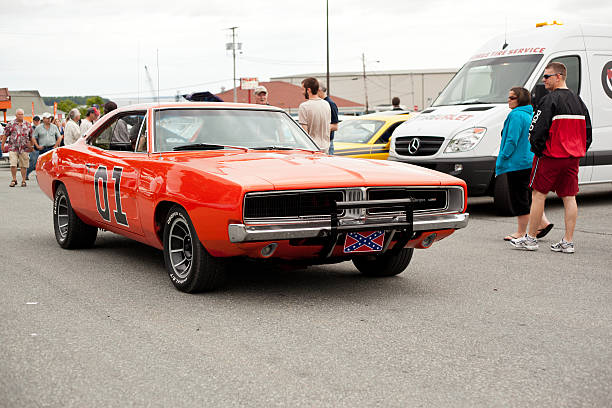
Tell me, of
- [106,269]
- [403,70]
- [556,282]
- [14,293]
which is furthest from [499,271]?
[403,70]

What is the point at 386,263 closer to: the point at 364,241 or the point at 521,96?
the point at 364,241

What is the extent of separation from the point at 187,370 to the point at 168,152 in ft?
8.99

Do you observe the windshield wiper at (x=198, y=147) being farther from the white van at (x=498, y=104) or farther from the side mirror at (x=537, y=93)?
the side mirror at (x=537, y=93)

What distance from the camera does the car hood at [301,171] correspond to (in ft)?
16.6

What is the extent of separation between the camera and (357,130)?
14.0 m

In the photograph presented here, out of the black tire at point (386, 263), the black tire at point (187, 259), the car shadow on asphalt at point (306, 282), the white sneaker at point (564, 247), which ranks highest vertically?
the black tire at point (187, 259)

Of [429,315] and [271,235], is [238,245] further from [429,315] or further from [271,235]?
[429,315]

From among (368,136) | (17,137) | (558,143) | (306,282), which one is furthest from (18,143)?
(558,143)

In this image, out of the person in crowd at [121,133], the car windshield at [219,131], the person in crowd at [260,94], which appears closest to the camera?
the car windshield at [219,131]

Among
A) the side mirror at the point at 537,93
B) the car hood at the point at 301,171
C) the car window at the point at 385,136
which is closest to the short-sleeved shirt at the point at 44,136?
the car window at the point at 385,136

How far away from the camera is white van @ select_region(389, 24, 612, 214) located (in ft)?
35.0

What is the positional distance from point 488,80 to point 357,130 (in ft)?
9.59

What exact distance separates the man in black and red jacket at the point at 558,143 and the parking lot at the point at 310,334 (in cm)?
66

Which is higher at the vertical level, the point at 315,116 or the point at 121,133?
the point at 315,116
